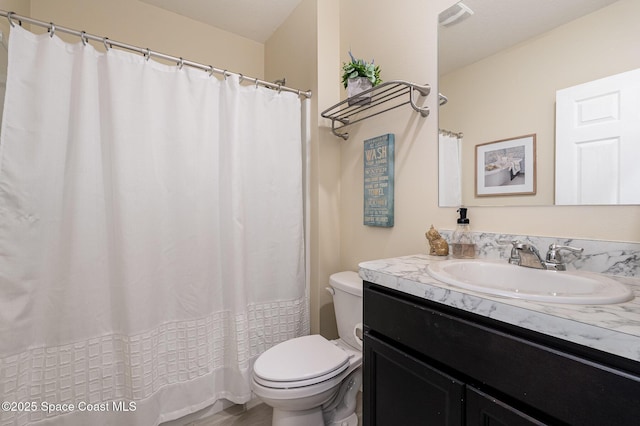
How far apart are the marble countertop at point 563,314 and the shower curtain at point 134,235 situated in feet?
3.61

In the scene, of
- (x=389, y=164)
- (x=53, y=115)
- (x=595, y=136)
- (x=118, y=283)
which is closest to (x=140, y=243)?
(x=118, y=283)

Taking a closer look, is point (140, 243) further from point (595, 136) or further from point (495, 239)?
point (595, 136)

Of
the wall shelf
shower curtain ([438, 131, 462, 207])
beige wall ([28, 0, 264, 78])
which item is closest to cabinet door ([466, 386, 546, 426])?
shower curtain ([438, 131, 462, 207])

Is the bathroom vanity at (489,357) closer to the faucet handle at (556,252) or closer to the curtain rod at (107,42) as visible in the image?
the faucet handle at (556,252)

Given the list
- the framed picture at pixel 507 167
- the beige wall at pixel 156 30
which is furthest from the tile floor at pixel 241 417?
the beige wall at pixel 156 30

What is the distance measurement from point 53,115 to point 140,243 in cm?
64

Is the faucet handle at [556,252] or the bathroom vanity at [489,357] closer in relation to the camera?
the bathroom vanity at [489,357]

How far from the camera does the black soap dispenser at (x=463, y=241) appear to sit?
108cm

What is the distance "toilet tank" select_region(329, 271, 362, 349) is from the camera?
1.35 meters

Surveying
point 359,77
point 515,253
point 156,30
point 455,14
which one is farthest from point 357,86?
point 156,30

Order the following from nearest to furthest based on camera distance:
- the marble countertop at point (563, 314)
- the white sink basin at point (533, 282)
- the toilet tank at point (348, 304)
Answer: the marble countertop at point (563, 314) < the white sink basin at point (533, 282) < the toilet tank at point (348, 304)

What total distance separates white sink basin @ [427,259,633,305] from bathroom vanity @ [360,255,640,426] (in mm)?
22

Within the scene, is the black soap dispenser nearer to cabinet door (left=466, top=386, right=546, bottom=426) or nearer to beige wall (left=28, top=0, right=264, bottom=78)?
cabinet door (left=466, top=386, right=546, bottom=426)

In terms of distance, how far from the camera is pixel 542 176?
0.93 meters
